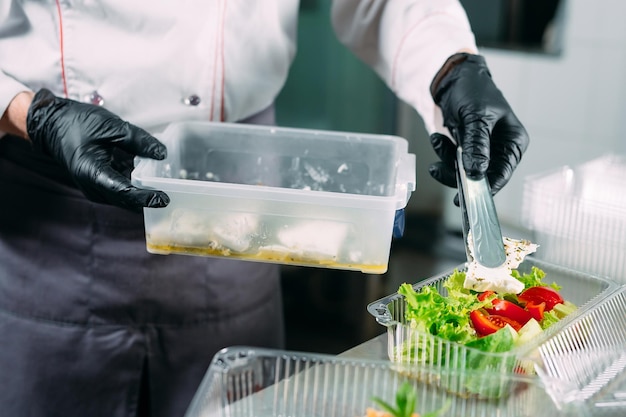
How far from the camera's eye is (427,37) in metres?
1.37

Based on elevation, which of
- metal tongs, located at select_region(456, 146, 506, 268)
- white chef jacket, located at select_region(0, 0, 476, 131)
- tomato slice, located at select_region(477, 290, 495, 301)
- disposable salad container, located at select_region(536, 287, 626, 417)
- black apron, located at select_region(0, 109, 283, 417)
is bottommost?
black apron, located at select_region(0, 109, 283, 417)

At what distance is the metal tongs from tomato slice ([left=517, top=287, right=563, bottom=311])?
110 mm

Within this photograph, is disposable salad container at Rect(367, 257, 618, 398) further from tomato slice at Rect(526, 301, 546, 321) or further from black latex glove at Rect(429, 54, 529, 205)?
black latex glove at Rect(429, 54, 529, 205)

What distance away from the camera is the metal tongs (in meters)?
0.95

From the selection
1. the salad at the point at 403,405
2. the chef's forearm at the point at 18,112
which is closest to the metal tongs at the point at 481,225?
the salad at the point at 403,405

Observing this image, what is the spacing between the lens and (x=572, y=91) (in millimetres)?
2191

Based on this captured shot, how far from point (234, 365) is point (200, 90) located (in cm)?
60

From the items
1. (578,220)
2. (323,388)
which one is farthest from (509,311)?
(578,220)

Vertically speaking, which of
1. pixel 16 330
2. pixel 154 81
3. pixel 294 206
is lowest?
pixel 16 330

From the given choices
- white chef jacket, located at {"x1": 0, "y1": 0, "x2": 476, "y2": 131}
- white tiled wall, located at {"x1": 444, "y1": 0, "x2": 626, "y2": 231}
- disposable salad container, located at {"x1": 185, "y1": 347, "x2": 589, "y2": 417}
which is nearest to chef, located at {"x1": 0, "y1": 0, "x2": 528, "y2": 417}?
white chef jacket, located at {"x1": 0, "y1": 0, "x2": 476, "y2": 131}

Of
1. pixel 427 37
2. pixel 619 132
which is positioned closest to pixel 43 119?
pixel 427 37

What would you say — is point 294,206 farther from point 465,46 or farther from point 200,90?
point 465,46

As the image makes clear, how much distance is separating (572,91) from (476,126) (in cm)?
116

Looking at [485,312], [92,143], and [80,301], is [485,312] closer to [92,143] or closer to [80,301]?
[92,143]
